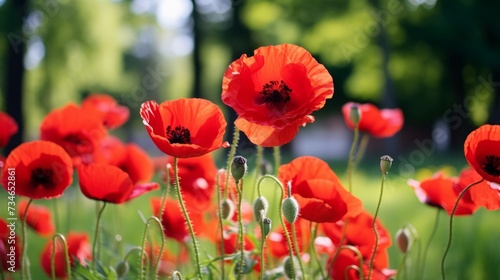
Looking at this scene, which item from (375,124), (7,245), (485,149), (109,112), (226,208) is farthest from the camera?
(109,112)

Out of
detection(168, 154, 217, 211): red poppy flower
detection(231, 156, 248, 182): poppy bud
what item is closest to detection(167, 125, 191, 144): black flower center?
detection(231, 156, 248, 182): poppy bud

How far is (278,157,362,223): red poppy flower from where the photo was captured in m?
1.11

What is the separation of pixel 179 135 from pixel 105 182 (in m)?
→ 0.22

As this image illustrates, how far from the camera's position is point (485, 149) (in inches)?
44.0

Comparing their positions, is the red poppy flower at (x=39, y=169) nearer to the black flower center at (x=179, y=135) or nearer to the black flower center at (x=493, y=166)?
the black flower center at (x=179, y=135)

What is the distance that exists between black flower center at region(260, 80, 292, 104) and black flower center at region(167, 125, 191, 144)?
0.14m

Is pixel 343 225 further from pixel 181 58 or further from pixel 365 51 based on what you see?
pixel 181 58

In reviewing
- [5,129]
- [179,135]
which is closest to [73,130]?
[5,129]

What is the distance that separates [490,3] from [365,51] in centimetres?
308

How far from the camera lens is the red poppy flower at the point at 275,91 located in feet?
3.43

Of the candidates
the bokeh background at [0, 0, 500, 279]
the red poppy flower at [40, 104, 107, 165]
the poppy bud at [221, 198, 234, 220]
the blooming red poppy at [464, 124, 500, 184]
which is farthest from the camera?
the bokeh background at [0, 0, 500, 279]

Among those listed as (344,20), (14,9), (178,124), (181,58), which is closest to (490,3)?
(344,20)

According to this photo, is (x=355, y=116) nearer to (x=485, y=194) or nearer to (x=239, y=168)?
(x=485, y=194)

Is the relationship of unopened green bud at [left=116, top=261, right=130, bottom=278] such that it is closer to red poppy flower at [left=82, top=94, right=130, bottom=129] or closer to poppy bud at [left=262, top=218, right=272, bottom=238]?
poppy bud at [left=262, top=218, right=272, bottom=238]
